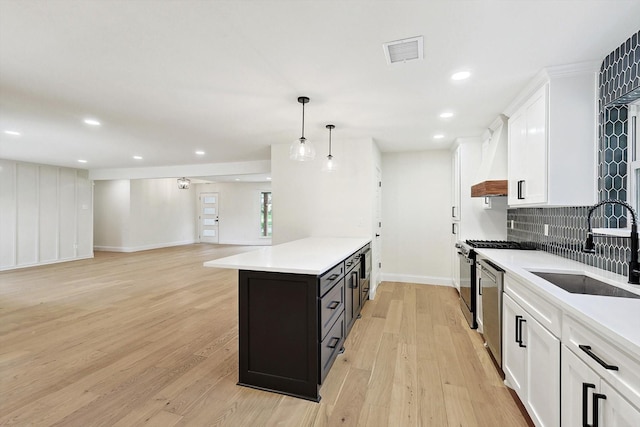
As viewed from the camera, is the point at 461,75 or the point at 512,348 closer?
the point at 512,348

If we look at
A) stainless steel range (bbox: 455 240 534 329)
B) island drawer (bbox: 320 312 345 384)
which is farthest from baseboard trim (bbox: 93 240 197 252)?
stainless steel range (bbox: 455 240 534 329)

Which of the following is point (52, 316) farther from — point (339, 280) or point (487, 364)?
point (487, 364)

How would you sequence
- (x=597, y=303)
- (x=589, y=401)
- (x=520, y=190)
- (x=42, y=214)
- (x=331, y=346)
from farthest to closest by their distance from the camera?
(x=42, y=214), (x=520, y=190), (x=331, y=346), (x=597, y=303), (x=589, y=401)

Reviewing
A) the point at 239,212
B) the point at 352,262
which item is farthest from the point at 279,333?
the point at 239,212

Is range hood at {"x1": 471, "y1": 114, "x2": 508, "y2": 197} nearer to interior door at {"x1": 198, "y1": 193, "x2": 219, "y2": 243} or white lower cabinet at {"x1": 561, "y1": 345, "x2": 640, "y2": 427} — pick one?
white lower cabinet at {"x1": 561, "y1": 345, "x2": 640, "y2": 427}

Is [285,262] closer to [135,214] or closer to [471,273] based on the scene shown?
[471,273]

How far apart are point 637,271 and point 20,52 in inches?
162

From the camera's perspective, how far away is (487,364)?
2.48 meters

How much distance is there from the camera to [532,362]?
1707mm

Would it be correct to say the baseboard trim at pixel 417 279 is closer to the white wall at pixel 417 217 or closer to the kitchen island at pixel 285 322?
the white wall at pixel 417 217

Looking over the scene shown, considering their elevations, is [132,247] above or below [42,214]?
below

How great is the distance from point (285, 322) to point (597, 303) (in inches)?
67.4

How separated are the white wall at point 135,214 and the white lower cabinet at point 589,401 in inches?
409

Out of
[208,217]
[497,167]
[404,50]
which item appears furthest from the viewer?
[208,217]
